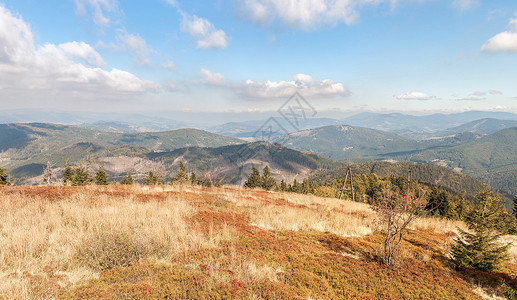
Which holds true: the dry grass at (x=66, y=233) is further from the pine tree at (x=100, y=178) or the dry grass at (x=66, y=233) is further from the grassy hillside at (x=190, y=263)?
the pine tree at (x=100, y=178)

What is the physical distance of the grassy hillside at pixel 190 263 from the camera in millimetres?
4172

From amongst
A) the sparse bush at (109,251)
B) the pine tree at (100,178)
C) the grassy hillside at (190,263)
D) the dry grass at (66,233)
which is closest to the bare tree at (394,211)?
the grassy hillside at (190,263)

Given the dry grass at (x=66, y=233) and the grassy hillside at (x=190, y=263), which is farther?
the dry grass at (x=66, y=233)

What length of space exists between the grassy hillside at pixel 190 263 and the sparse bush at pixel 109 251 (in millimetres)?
26

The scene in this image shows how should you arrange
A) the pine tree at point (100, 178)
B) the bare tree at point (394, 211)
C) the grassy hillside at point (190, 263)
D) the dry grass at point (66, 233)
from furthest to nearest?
the pine tree at point (100, 178), the bare tree at point (394, 211), the dry grass at point (66, 233), the grassy hillside at point (190, 263)

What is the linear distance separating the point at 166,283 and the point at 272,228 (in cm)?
622

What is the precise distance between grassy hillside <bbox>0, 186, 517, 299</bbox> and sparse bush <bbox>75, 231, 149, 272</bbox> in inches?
1.0

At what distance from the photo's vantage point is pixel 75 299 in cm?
363

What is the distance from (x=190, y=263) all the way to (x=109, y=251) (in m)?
2.23

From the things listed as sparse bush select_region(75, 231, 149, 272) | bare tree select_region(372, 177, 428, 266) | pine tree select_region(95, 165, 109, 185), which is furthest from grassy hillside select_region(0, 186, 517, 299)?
pine tree select_region(95, 165, 109, 185)

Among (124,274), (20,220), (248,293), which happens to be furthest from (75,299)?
(20,220)

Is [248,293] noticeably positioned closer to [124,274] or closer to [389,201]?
[124,274]

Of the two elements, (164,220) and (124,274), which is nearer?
(124,274)

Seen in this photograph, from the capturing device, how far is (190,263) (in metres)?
5.43
